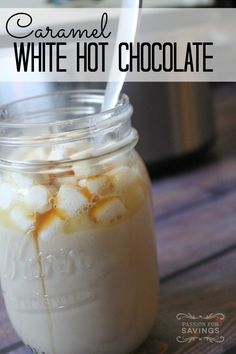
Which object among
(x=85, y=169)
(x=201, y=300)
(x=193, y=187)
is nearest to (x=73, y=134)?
(x=85, y=169)

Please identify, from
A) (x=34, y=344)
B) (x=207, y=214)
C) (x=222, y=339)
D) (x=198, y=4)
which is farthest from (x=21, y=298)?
(x=198, y=4)

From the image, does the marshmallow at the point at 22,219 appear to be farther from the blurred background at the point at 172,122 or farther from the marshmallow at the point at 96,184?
the blurred background at the point at 172,122

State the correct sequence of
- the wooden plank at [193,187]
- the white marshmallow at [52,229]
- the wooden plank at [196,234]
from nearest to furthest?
the white marshmallow at [52,229]
the wooden plank at [196,234]
the wooden plank at [193,187]

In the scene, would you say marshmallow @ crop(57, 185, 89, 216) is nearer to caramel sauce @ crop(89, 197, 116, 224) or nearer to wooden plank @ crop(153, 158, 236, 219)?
caramel sauce @ crop(89, 197, 116, 224)

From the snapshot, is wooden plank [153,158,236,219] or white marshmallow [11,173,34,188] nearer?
white marshmallow [11,173,34,188]

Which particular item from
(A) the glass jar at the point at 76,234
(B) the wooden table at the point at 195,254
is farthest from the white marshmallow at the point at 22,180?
(B) the wooden table at the point at 195,254

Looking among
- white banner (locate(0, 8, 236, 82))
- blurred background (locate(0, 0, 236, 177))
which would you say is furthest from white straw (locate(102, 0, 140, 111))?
blurred background (locate(0, 0, 236, 177))

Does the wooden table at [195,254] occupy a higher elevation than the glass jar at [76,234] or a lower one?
lower
